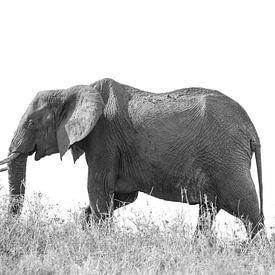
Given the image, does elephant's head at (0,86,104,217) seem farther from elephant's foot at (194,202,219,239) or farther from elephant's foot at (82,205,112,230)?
elephant's foot at (194,202,219,239)

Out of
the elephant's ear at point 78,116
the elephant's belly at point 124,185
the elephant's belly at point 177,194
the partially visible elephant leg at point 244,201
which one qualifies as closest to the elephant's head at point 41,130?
the elephant's ear at point 78,116

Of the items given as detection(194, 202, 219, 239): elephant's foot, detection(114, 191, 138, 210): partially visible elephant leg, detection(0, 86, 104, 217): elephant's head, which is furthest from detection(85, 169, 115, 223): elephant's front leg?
detection(194, 202, 219, 239): elephant's foot

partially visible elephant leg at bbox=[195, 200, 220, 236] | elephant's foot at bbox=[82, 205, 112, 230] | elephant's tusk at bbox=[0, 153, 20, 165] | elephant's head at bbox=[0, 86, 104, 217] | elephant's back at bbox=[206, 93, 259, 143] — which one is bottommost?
elephant's foot at bbox=[82, 205, 112, 230]

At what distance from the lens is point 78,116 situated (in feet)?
44.3

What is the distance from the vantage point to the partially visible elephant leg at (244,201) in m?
12.7

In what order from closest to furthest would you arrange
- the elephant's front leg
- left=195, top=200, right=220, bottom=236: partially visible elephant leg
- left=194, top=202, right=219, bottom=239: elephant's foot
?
left=194, top=202, right=219, bottom=239: elephant's foot → left=195, top=200, right=220, bottom=236: partially visible elephant leg → the elephant's front leg

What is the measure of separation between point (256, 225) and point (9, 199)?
140 inches

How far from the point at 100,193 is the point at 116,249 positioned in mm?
1812

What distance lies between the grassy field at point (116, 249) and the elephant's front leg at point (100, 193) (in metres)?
0.51

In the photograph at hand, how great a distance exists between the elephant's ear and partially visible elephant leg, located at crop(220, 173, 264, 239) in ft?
7.11

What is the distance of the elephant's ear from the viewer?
1325cm

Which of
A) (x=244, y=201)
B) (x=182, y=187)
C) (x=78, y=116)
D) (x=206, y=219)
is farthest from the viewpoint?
(x=78, y=116)

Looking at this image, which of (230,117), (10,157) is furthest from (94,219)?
(230,117)

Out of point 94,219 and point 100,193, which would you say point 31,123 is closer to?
point 100,193
